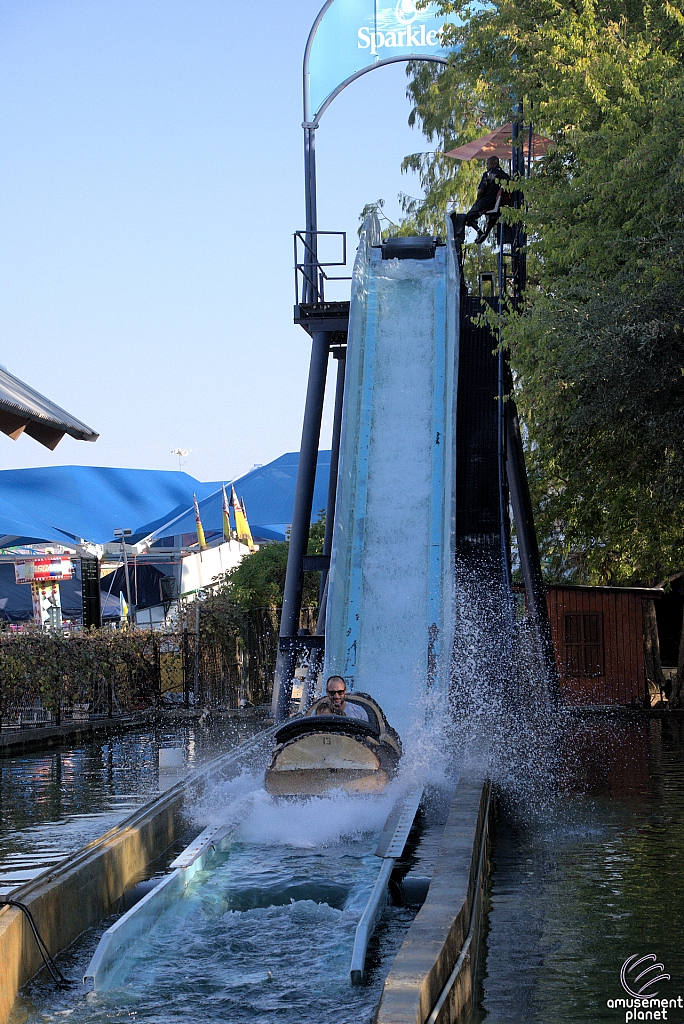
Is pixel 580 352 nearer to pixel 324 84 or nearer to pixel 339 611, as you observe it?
pixel 339 611

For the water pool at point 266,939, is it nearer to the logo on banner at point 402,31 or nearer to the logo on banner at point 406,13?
the logo on banner at point 402,31

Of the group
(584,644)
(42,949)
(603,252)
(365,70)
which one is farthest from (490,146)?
(42,949)

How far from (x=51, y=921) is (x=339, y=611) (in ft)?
26.4

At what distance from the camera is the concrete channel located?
14.9 ft

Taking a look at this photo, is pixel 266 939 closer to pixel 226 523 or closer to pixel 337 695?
pixel 337 695

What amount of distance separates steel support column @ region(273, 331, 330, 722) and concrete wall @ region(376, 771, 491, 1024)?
7371 millimetres

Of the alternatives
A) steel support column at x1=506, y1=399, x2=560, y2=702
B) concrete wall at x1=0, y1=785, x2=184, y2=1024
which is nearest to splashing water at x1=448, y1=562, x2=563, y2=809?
steel support column at x1=506, y1=399, x2=560, y2=702

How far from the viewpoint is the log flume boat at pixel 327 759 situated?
909 centimetres

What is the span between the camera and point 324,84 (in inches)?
750

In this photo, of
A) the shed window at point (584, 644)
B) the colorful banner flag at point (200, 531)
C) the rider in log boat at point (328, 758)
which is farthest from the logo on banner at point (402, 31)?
the colorful banner flag at point (200, 531)

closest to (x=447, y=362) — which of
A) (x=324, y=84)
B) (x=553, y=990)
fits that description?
(x=324, y=84)

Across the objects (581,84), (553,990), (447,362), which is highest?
(581,84)

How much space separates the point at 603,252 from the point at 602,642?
10.9 meters

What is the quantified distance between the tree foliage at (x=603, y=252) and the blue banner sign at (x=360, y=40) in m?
2.15
